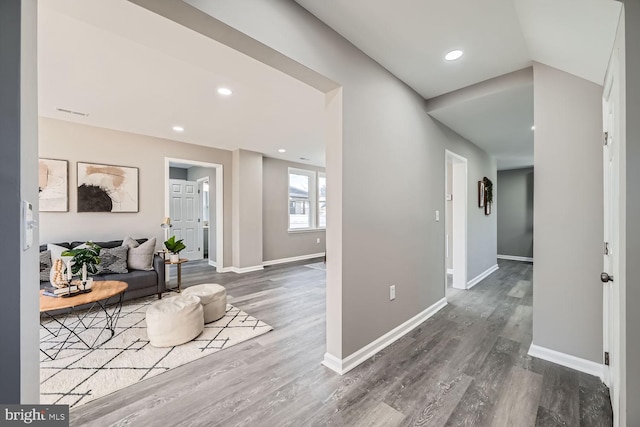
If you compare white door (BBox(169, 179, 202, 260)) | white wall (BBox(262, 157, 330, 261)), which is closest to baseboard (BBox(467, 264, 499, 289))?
white wall (BBox(262, 157, 330, 261))

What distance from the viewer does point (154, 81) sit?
2.50 meters

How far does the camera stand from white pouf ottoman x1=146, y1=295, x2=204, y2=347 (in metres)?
2.29

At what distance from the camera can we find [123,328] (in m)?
2.66

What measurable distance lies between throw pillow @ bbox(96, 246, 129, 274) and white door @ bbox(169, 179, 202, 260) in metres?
2.57

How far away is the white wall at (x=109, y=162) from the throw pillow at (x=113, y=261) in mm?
594

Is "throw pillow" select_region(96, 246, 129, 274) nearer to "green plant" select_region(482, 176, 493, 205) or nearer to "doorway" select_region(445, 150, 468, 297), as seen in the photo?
"doorway" select_region(445, 150, 468, 297)

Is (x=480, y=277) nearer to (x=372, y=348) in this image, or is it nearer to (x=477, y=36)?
(x=372, y=348)

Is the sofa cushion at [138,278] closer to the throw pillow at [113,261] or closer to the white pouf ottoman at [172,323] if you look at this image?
the throw pillow at [113,261]

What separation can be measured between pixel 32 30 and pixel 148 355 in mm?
2352

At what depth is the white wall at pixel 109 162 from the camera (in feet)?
11.6

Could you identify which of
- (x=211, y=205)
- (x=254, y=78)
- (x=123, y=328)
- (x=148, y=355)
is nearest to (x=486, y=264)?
(x=254, y=78)

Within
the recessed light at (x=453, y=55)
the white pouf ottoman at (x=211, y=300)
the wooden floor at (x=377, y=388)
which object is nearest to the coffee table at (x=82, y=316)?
the white pouf ottoman at (x=211, y=300)

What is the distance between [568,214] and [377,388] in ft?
6.65

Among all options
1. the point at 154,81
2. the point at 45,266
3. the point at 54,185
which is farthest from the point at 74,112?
the point at 45,266
